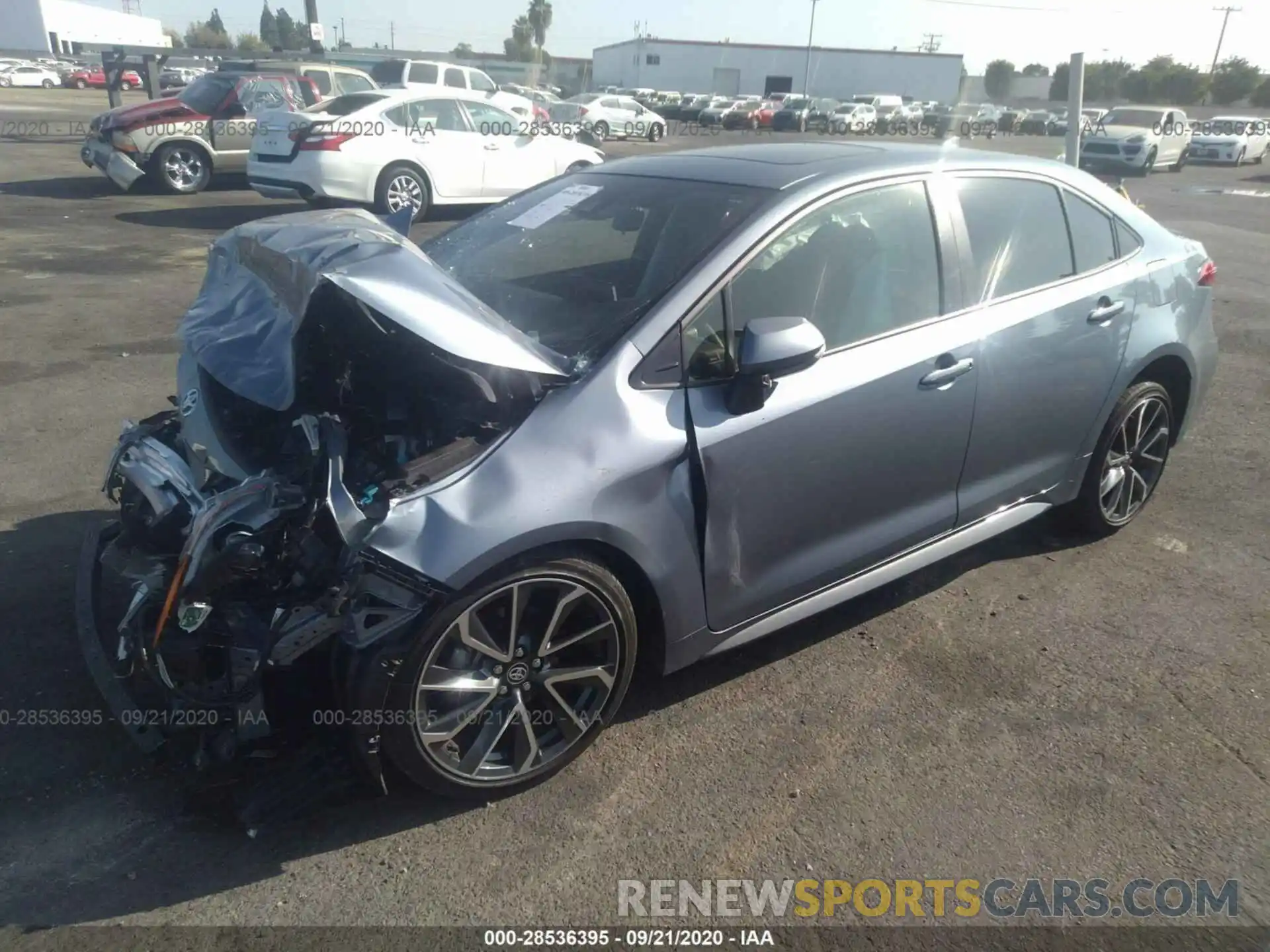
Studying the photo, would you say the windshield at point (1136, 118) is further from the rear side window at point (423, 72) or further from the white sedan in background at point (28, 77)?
the white sedan in background at point (28, 77)

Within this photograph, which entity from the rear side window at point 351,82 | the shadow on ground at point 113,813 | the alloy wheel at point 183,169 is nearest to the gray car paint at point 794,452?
the shadow on ground at point 113,813

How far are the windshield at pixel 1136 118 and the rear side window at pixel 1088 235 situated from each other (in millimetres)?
27608

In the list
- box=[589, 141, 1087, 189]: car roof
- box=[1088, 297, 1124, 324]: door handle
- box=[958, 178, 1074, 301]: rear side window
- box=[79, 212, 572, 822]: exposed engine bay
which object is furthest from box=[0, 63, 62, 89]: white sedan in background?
box=[1088, 297, 1124, 324]: door handle

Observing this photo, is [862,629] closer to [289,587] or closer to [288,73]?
[289,587]

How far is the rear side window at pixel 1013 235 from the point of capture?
3676 mm

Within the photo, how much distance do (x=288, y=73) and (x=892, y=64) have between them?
6890 centimetres

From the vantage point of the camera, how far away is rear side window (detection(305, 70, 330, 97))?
1681 cm

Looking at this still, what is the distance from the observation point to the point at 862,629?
12.4 ft

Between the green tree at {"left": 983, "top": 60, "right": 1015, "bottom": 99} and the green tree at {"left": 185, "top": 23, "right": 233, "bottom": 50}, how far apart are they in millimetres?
69315

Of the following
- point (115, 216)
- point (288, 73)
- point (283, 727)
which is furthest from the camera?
point (288, 73)

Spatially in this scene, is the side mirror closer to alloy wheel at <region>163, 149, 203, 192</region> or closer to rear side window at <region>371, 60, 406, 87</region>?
alloy wheel at <region>163, 149, 203, 192</region>

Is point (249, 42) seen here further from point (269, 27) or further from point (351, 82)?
point (351, 82)

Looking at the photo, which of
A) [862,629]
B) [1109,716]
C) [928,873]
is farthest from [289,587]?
[1109,716]

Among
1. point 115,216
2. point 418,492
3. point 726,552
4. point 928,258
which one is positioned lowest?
point 115,216
